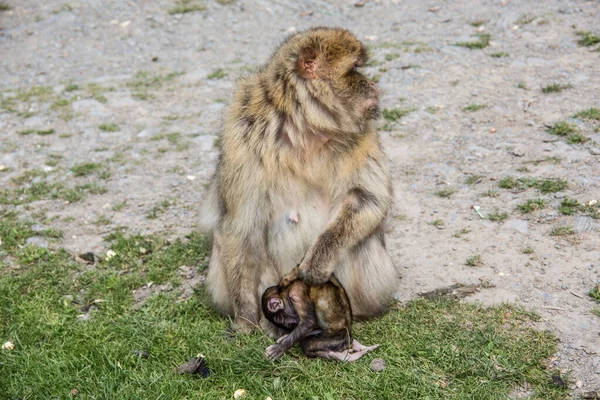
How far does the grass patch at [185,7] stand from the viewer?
9.82 meters

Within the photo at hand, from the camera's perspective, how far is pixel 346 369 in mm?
3490

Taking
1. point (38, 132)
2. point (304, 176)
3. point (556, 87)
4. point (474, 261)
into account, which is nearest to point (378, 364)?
point (304, 176)

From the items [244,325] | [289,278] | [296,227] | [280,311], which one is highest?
[296,227]

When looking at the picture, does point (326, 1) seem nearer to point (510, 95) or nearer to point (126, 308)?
point (510, 95)

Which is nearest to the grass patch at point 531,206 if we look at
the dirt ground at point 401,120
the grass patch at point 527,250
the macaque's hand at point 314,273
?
the dirt ground at point 401,120

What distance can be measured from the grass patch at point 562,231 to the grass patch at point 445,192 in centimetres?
91

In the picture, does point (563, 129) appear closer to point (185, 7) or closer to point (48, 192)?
point (48, 192)

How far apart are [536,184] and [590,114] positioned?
1264 mm

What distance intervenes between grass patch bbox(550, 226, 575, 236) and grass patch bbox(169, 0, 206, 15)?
6.76 metres

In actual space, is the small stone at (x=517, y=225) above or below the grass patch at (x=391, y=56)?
below

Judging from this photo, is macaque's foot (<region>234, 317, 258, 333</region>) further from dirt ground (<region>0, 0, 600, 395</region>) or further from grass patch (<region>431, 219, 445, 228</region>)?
grass patch (<region>431, 219, 445, 228</region>)

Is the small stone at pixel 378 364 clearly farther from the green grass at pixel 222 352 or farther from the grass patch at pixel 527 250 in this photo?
the grass patch at pixel 527 250

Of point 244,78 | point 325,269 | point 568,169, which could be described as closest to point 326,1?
point 568,169

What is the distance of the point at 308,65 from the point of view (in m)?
3.53
